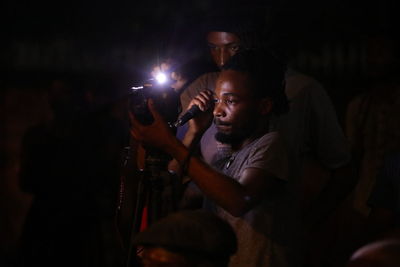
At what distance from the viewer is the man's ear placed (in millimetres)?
4637

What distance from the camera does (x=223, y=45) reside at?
220 inches

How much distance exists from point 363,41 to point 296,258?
13.9ft

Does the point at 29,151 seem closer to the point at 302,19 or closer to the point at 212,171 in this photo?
the point at 302,19

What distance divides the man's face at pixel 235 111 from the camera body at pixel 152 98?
0.95 feet

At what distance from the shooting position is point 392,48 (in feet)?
23.4

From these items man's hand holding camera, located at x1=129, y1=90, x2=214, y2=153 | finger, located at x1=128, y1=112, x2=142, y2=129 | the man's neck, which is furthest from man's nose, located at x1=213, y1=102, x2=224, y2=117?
finger, located at x1=128, y1=112, x2=142, y2=129

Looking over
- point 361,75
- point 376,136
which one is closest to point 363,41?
point 361,75

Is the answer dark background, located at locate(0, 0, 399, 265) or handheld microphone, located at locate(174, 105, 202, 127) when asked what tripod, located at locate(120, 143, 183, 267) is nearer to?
handheld microphone, located at locate(174, 105, 202, 127)

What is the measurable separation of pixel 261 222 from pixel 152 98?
0.82 meters

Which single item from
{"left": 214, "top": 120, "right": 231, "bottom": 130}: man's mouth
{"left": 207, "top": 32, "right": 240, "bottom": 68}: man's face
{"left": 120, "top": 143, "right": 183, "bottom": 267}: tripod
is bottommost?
{"left": 120, "top": 143, "right": 183, "bottom": 267}: tripod

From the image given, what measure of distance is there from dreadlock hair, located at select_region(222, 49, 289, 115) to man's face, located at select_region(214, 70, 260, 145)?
2.0 inches

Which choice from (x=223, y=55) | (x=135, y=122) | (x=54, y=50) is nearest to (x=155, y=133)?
(x=135, y=122)

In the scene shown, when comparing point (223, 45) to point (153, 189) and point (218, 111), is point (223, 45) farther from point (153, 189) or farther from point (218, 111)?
point (153, 189)

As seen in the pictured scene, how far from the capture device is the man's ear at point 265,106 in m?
4.64
